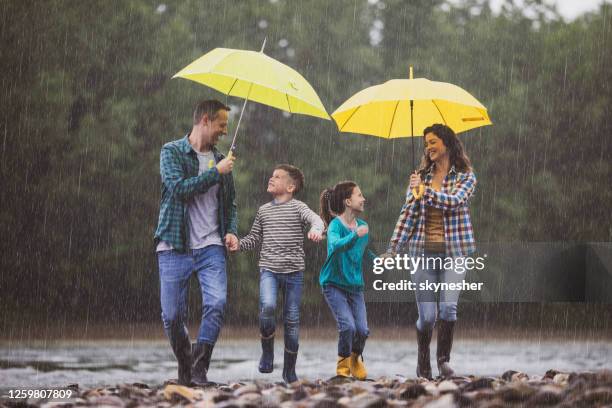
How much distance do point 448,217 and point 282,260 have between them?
3.76 ft

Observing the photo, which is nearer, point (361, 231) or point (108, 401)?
point (108, 401)

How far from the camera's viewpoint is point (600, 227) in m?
11.2

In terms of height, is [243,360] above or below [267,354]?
below

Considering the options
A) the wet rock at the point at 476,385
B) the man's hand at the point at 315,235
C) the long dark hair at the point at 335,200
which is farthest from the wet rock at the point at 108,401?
the long dark hair at the point at 335,200

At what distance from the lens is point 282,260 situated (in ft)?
20.4

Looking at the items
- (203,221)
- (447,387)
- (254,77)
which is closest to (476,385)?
(447,387)

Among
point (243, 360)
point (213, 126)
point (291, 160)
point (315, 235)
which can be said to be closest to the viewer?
point (213, 126)

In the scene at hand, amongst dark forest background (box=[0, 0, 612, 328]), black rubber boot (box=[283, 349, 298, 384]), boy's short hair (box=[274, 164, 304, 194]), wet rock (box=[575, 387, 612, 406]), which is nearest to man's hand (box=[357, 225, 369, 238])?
boy's short hair (box=[274, 164, 304, 194])

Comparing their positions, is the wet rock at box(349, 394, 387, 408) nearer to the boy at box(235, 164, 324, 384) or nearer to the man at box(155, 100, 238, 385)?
the man at box(155, 100, 238, 385)

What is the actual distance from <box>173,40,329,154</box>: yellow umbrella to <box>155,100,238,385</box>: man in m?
0.27

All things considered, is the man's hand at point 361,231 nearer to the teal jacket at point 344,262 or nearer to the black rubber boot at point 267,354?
the teal jacket at point 344,262

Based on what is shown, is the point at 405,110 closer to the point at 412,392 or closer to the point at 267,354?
the point at 267,354

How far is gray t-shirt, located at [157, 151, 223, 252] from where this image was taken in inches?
224

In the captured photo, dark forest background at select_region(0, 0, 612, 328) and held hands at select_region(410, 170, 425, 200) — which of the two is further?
dark forest background at select_region(0, 0, 612, 328)
